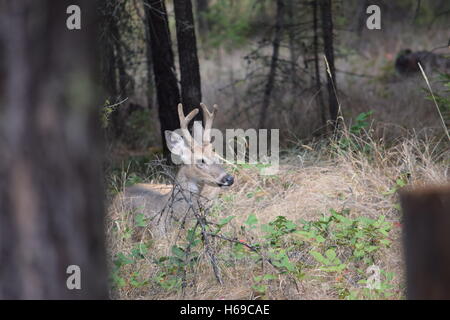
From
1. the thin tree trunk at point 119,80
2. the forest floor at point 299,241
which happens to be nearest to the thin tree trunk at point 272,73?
the thin tree trunk at point 119,80

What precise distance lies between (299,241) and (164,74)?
15.2 feet

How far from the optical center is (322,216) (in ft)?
18.4

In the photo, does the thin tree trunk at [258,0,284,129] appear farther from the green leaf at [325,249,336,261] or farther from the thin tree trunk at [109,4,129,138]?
the green leaf at [325,249,336,261]

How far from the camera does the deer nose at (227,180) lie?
704 cm

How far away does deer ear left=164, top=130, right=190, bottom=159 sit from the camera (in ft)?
24.8

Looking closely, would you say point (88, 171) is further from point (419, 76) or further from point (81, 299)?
point (419, 76)

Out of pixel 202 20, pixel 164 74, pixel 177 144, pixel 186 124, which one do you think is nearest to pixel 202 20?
pixel 202 20

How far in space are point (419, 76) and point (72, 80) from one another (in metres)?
10.00

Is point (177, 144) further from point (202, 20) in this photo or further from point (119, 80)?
point (202, 20)
